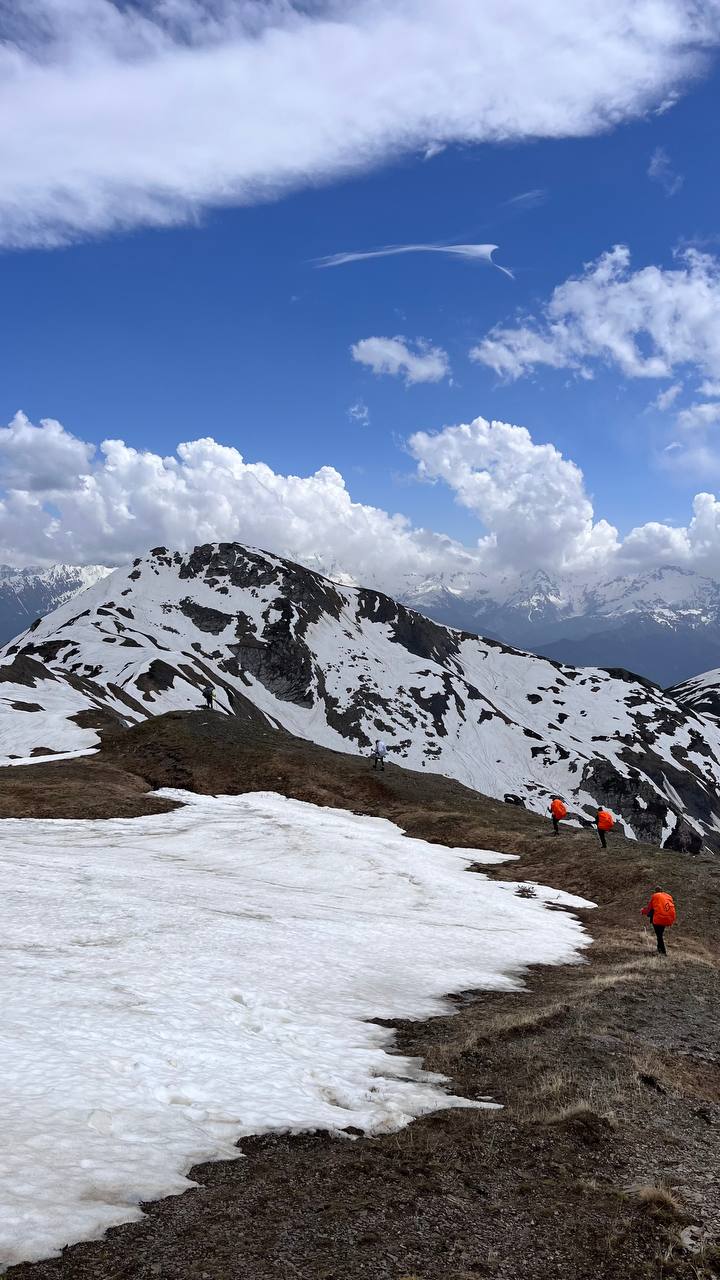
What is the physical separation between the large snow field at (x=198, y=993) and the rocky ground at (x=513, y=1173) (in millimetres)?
699

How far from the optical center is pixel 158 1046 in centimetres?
1234

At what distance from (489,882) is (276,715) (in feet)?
528

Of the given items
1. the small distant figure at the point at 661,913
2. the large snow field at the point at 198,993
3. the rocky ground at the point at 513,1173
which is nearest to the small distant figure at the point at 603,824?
the large snow field at the point at 198,993

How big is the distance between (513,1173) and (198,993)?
27.9 feet

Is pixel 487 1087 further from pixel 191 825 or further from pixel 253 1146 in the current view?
pixel 191 825

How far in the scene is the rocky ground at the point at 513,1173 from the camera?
7031 millimetres

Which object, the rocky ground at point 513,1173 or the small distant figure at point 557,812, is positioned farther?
the small distant figure at point 557,812

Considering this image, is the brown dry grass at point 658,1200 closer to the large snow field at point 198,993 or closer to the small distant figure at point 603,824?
the large snow field at point 198,993

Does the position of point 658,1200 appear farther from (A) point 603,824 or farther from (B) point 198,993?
(A) point 603,824

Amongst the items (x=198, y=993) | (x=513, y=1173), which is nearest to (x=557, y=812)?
(x=198, y=993)

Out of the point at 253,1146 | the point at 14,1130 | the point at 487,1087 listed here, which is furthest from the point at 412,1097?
the point at 14,1130

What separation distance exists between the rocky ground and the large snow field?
699 mm

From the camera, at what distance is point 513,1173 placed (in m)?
9.18

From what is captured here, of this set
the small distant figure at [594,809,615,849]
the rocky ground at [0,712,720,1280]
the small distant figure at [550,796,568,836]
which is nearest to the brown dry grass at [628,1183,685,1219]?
the rocky ground at [0,712,720,1280]
